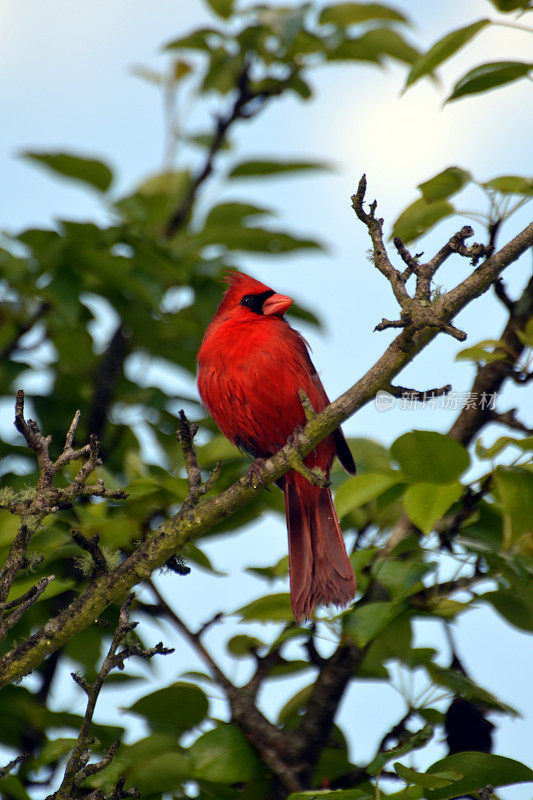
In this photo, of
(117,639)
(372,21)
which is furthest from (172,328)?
(117,639)

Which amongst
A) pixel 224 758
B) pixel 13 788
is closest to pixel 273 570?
pixel 224 758

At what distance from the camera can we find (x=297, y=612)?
2.87 m

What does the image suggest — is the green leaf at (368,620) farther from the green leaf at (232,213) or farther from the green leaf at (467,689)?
the green leaf at (232,213)

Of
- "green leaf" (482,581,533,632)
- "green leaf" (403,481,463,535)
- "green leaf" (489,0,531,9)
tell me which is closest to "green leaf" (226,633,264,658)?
"green leaf" (482,581,533,632)

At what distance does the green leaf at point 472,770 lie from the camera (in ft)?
7.23

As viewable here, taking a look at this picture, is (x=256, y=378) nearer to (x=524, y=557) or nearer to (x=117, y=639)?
(x=524, y=557)

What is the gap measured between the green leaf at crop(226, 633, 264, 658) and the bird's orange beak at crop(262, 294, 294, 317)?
1442 millimetres

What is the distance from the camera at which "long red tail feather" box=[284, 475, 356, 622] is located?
3051 millimetres

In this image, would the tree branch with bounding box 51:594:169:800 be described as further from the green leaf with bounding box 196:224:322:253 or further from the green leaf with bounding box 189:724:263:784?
the green leaf with bounding box 196:224:322:253

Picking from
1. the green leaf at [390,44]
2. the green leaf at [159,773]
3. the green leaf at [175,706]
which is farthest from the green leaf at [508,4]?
the green leaf at [159,773]

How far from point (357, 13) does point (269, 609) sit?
2.55 m

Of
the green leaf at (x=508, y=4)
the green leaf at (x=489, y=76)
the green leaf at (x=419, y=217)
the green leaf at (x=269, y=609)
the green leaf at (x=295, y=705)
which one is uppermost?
the green leaf at (x=508, y=4)

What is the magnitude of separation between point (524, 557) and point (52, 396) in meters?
2.04

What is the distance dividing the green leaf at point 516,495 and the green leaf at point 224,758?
38.8 inches
